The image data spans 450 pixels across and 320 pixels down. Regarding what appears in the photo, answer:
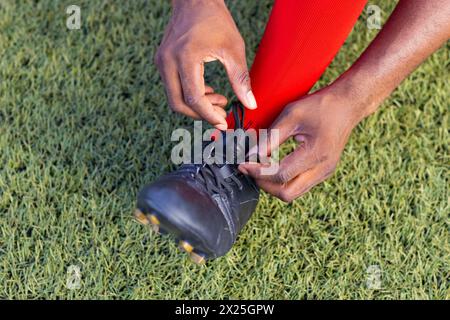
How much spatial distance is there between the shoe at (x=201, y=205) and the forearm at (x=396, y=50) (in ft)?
0.90

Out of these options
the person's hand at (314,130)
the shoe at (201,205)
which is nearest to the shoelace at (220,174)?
the shoe at (201,205)

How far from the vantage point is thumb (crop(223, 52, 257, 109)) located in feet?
4.21

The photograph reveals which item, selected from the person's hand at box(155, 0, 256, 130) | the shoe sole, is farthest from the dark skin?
the shoe sole

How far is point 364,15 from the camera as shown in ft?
6.28

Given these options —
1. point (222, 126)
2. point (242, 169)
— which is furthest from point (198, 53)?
point (242, 169)

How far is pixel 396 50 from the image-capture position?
127cm

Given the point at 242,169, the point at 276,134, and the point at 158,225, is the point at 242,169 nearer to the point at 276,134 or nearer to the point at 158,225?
the point at 276,134

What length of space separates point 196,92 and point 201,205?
0.25 metres

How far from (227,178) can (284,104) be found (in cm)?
23

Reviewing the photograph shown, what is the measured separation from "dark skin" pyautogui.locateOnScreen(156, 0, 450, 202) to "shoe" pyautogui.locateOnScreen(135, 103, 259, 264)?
0.08m

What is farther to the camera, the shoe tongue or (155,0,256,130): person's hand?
the shoe tongue

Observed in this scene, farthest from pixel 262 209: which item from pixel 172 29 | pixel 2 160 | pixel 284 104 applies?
pixel 2 160

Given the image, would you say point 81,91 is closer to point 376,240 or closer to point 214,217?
point 214,217

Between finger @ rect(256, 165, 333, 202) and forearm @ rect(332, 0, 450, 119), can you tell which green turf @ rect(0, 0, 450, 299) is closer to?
finger @ rect(256, 165, 333, 202)
